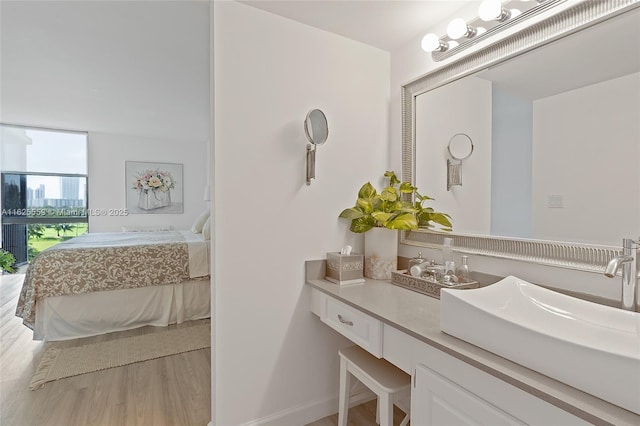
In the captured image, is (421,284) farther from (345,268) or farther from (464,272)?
(345,268)

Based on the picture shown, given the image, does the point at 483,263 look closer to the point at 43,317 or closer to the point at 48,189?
the point at 43,317

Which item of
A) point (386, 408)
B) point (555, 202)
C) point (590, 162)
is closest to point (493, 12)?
point (590, 162)

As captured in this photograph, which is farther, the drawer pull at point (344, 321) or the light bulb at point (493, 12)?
the drawer pull at point (344, 321)

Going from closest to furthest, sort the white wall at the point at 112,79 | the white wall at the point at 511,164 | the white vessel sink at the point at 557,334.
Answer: the white vessel sink at the point at 557,334, the white wall at the point at 511,164, the white wall at the point at 112,79

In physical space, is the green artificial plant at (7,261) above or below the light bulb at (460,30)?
below

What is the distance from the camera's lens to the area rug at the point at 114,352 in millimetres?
2264

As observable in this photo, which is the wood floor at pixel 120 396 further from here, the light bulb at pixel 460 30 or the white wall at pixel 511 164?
the light bulb at pixel 460 30

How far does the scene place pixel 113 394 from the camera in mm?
2014

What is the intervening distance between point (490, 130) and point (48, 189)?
647 centimetres

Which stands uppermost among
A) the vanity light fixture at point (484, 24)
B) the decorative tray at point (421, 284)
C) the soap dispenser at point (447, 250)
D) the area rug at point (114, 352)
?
the vanity light fixture at point (484, 24)

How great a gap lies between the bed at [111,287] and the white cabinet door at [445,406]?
2654 millimetres

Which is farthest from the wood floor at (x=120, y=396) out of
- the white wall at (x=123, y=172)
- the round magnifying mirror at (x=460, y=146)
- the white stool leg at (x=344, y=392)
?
the white wall at (x=123, y=172)

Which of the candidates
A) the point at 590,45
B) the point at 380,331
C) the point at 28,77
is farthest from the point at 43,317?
the point at 590,45

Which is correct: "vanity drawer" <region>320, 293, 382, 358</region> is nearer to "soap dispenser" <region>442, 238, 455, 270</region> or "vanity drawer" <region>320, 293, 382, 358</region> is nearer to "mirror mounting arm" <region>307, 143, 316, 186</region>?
"soap dispenser" <region>442, 238, 455, 270</region>
